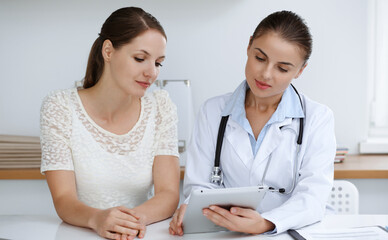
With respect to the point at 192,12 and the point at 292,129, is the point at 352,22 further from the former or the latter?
the point at 292,129

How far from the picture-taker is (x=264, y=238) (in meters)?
1.16

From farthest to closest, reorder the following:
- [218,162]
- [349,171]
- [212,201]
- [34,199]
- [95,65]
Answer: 1. [34,199]
2. [349,171]
3. [95,65]
4. [218,162]
5. [212,201]

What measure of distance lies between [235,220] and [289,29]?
612 mm

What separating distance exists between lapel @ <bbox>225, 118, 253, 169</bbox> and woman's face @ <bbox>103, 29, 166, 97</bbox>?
31 cm

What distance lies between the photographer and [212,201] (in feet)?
3.69

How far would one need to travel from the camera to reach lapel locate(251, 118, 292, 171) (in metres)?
1.46

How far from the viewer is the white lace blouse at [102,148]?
1.47 m

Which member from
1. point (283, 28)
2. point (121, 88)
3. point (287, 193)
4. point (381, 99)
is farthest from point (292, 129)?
point (381, 99)

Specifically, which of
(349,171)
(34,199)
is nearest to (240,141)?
(349,171)

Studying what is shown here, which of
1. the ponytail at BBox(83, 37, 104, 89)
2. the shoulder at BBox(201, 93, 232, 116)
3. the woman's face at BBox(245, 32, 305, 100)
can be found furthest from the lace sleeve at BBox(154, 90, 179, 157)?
the woman's face at BBox(245, 32, 305, 100)

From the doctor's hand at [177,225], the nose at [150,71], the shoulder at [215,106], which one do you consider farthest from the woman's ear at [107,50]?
the doctor's hand at [177,225]

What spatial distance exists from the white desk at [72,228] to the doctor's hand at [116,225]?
27 millimetres

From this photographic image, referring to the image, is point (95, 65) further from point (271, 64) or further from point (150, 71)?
point (271, 64)

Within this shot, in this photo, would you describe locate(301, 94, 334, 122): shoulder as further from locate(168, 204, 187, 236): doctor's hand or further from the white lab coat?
locate(168, 204, 187, 236): doctor's hand
